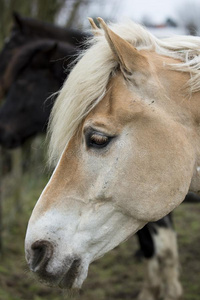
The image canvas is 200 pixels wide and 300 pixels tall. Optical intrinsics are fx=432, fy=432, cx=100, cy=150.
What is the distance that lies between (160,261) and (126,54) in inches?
101

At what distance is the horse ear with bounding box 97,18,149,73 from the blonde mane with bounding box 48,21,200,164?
8 cm

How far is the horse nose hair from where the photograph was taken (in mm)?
1763

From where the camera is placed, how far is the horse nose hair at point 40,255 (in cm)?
176

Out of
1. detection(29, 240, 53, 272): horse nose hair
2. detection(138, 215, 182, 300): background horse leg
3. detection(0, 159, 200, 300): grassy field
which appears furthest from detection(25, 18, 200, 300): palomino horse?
detection(138, 215, 182, 300): background horse leg

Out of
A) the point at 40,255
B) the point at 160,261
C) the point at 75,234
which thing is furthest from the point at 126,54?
the point at 160,261

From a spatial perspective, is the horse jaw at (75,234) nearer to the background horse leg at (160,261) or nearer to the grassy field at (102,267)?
the grassy field at (102,267)

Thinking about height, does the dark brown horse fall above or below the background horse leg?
above

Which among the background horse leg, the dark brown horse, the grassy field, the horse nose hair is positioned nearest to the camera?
the horse nose hair

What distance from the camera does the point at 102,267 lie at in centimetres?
479

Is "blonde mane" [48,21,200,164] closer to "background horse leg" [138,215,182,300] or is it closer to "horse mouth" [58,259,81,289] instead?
"horse mouth" [58,259,81,289]

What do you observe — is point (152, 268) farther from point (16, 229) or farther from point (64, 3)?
point (64, 3)

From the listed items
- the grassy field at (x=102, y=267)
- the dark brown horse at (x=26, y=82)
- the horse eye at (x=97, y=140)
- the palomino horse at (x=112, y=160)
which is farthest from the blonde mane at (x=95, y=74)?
the dark brown horse at (x=26, y=82)

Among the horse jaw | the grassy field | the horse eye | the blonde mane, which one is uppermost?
the blonde mane

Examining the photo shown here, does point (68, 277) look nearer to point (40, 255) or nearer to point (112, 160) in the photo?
point (40, 255)
